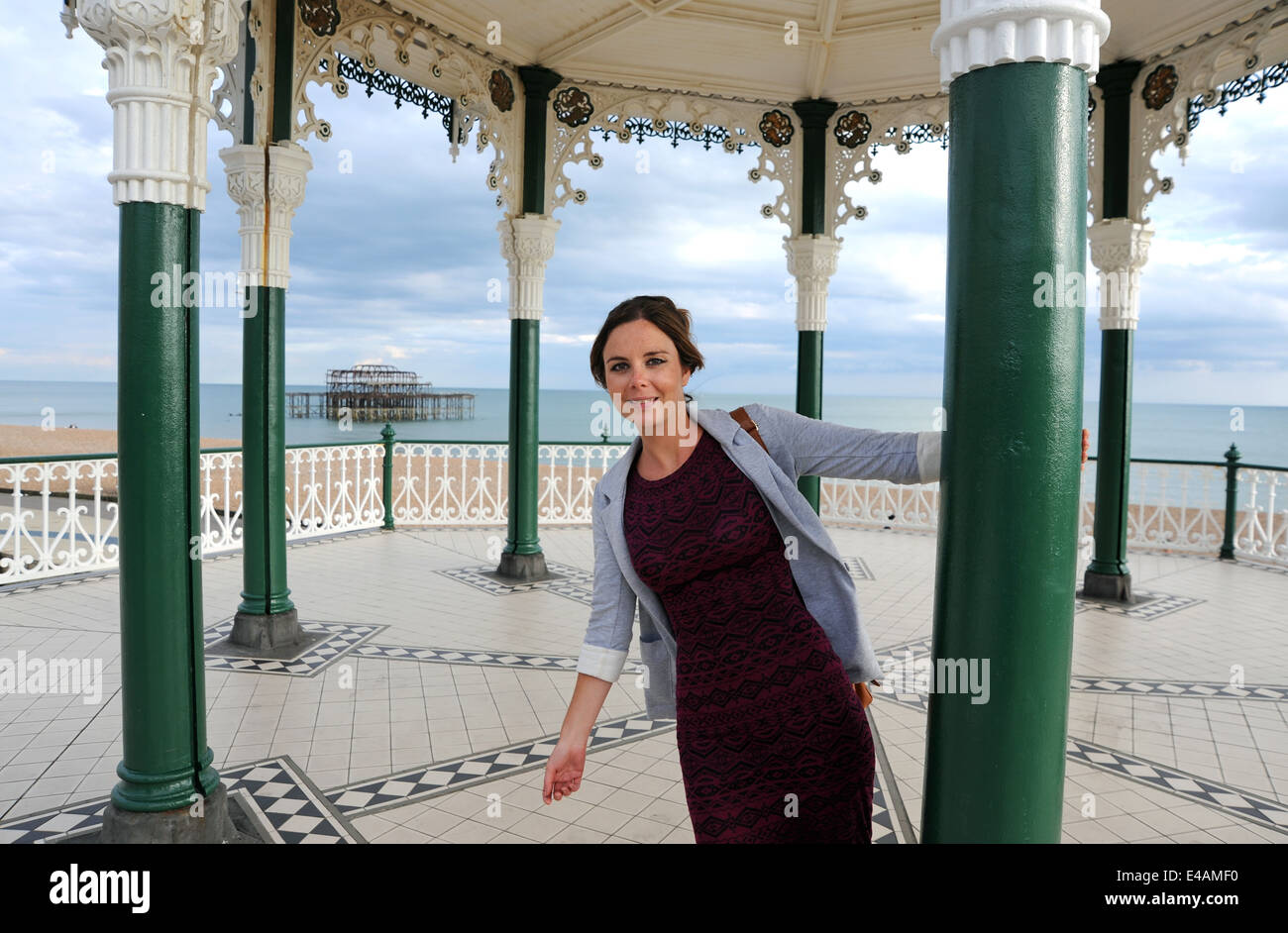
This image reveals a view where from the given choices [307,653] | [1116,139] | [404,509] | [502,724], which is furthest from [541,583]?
[1116,139]

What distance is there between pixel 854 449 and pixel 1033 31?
618 millimetres

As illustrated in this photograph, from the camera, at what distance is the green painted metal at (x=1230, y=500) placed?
269 inches

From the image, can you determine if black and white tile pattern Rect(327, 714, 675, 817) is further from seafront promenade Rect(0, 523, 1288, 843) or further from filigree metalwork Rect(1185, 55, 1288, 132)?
filigree metalwork Rect(1185, 55, 1288, 132)

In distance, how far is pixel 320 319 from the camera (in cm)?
4697

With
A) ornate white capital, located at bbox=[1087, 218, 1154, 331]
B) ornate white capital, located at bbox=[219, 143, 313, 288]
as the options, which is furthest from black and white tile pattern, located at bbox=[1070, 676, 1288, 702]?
ornate white capital, located at bbox=[219, 143, 313, 288]

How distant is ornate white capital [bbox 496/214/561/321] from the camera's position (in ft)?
18.8

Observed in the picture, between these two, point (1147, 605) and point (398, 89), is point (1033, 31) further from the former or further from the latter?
point (1147, 605)

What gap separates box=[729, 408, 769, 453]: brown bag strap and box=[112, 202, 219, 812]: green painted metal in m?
1.60

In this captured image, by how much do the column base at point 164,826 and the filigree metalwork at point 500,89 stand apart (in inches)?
176

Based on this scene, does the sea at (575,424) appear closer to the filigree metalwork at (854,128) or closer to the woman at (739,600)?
the filigree metalwork at (854,128)

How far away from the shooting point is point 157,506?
223 centimetres
